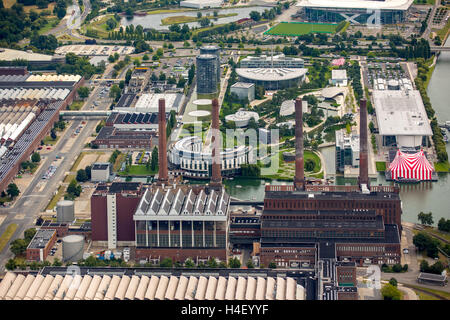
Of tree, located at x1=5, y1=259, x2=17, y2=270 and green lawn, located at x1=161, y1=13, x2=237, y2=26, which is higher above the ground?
tree, located at x1=5, y1=259, x2=17, y2=270

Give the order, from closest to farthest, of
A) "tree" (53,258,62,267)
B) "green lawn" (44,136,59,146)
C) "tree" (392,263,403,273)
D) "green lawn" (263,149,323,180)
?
"tree" (392,263,403,273) → "tree" (53,258,62,267) → "green lawn" (263,149,323,180) → "green lawn" (44,136,59,146)

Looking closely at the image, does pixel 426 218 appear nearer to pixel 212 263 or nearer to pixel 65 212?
pixel 212 263

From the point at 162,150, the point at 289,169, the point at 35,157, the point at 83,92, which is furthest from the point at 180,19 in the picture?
the point at 162,150

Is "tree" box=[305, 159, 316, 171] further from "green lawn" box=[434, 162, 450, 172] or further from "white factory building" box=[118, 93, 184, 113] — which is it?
"white factory building" box=[118, 93, 184, 113]

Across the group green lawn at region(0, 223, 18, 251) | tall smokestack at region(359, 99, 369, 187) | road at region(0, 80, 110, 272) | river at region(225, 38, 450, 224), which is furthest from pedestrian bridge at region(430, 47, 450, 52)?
green lawn at region(0, 223, 18, 251)

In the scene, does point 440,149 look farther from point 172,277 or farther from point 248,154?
point 172,277

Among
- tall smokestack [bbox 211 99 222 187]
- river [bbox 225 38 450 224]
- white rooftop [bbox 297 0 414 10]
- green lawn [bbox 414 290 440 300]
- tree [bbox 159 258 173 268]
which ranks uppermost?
tall smokestack [bbox 211 99 222 187]

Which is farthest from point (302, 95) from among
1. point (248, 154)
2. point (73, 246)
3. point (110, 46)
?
point (73, 246)
